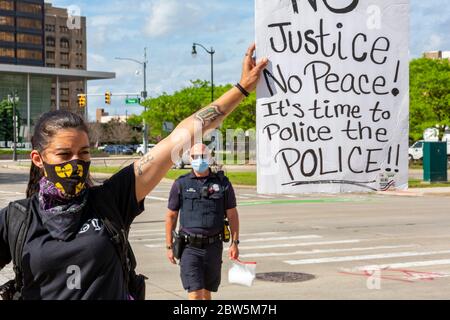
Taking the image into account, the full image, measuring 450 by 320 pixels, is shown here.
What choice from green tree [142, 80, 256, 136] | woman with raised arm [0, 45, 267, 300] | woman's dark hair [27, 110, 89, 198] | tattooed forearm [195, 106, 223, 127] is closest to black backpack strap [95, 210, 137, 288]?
woman with raised arm [0, 45, 267, 300]

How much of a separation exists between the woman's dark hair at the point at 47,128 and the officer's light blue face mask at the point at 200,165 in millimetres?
4109

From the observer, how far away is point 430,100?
1859 inches

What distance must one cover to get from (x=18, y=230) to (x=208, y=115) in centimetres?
95

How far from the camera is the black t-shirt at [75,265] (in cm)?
266

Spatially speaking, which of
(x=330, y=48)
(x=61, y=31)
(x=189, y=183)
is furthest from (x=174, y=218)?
(x=61, y=31)

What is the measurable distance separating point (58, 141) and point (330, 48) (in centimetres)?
125

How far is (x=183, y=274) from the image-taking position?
268 inches

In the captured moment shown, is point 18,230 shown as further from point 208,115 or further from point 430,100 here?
point 430,100

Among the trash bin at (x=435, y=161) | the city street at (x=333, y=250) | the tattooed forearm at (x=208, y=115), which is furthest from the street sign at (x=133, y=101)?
the tattooed forearm at (x=208, y=115)

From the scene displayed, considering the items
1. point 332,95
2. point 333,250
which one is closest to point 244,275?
point 332,95

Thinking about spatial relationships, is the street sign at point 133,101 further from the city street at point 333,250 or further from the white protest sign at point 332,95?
the white protest sign at point 332,95

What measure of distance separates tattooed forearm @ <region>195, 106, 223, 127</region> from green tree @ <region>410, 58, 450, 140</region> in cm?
4362

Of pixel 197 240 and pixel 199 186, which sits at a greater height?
pixel 199 186

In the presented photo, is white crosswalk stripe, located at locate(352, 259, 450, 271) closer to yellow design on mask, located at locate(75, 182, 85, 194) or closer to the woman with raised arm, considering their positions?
the woman with raised arm
